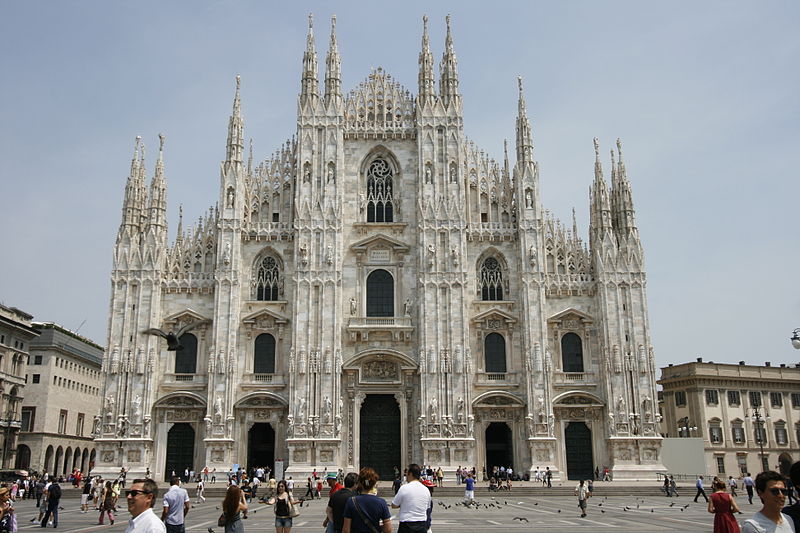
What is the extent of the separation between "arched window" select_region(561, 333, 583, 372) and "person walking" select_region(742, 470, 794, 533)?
1444 inches

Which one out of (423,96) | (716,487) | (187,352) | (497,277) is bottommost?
(716,487)

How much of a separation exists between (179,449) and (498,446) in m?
17.4

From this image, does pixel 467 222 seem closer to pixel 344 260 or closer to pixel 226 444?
pixel 344 260

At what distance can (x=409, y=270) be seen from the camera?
43.9 m

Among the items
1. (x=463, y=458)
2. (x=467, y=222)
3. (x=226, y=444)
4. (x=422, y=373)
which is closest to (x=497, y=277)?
(x=467, y=222)

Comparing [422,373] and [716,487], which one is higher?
[422,373]

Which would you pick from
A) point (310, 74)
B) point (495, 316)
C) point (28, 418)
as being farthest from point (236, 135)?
point (28, 418)

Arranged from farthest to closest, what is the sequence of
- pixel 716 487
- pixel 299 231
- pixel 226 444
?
pixel 299 231, pixel 226 444, pixel 716 487

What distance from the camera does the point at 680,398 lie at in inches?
2530

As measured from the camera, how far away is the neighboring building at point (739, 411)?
6084cm

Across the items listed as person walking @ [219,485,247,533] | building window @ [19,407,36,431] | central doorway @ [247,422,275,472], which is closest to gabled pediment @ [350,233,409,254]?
central doorway @ [247,422,275,472]

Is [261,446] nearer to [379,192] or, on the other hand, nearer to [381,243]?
[381,243]

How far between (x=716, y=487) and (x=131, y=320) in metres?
35.7

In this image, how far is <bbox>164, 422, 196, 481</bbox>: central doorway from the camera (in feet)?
136
